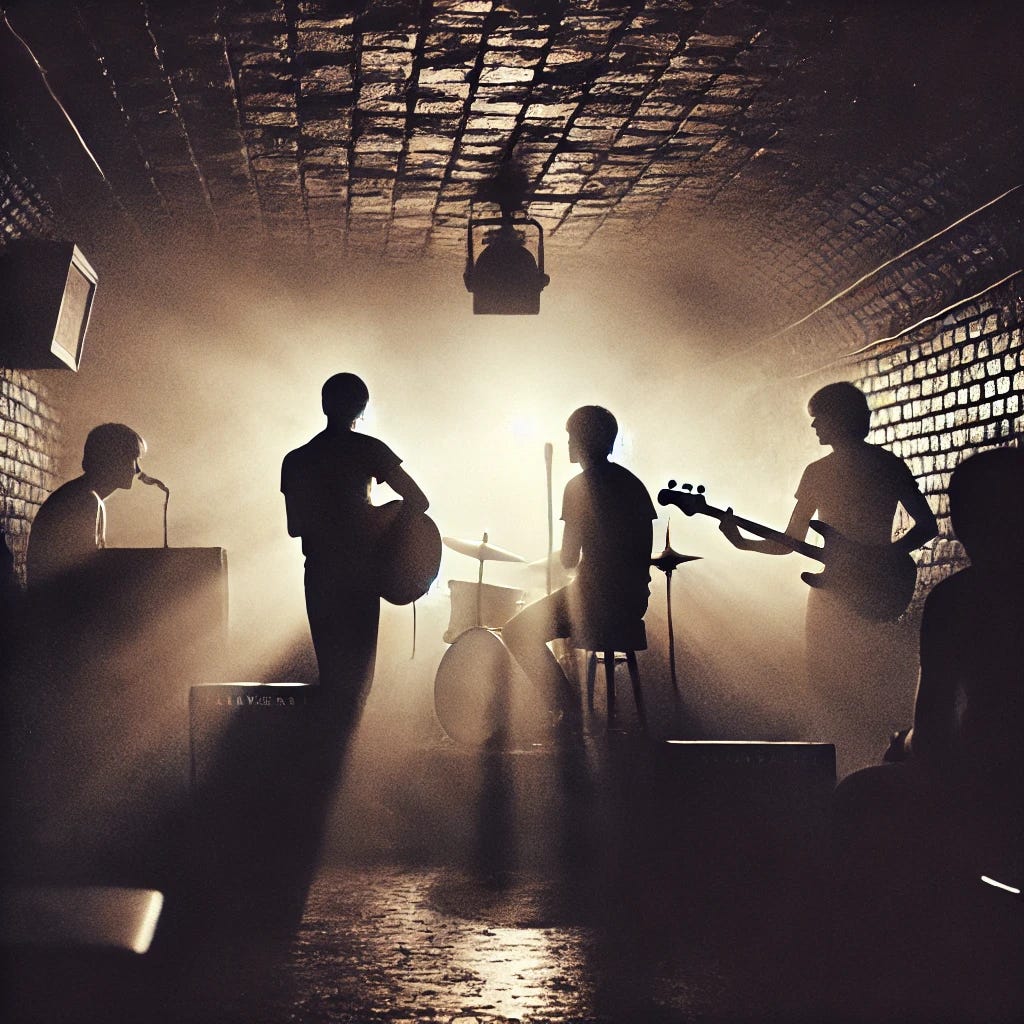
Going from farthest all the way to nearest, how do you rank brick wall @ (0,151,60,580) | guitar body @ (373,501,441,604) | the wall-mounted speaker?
brick wall @ (0,151,60,580), the wall-mounted speaker, guitar body @ (373,501,441,604)

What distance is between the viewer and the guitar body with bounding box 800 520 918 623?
585 cm

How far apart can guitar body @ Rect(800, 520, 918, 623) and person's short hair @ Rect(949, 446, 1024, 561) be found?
118 inches

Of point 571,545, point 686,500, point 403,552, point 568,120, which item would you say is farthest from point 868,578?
point 568,120

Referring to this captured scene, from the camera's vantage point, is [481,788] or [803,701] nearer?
[481,788]

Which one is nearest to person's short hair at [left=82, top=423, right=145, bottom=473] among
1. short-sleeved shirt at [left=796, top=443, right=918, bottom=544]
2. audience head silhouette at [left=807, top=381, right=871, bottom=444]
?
audience head silhouette at [left=807, top=381, right=871, bottom=444]

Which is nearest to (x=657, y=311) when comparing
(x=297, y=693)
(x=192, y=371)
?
(x=192, y=371)

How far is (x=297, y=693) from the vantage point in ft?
17.7

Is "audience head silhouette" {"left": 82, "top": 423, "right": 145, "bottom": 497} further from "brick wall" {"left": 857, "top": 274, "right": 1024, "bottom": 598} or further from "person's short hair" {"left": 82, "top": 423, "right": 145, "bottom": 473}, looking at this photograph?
"brick wall" {"left": 857, "top": 274, "right": 1024, "bottom": 598}

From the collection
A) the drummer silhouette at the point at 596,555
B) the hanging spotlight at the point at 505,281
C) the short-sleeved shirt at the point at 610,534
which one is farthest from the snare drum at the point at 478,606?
the short-sleeved shirt at the point at 610,534

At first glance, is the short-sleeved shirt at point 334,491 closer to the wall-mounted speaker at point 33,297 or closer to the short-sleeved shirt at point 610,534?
the short-sleeved shirt at point 610,534

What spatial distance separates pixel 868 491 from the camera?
6.02 metres

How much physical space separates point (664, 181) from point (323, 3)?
3.65 metres

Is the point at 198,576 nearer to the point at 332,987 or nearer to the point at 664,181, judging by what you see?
the point at 332,987

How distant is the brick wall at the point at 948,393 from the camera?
25.6 ft
